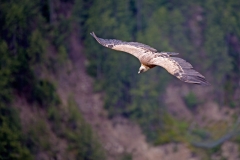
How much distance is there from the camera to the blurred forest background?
3912 centimetres

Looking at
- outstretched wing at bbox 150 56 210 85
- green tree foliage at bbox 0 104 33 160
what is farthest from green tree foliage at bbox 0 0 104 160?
outstretched wing at bbox 150 56 210 85

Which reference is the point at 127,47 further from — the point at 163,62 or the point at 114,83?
the point at 114,83

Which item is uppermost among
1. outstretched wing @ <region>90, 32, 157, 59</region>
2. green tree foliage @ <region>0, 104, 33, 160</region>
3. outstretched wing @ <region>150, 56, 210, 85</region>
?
outstretched wing @ <region>90, 32, 157, 59</region>

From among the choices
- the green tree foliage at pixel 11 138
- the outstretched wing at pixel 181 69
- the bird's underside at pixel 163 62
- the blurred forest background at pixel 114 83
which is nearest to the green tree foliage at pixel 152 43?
the blurred forest background at pixel 114 83

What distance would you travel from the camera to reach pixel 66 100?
43.5m

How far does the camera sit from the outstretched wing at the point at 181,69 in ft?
59.2

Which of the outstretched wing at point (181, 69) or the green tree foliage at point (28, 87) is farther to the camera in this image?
the green tree foliage at point (28, 87)

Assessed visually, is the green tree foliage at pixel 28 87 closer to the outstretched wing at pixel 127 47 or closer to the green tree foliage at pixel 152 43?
the green tree foliage at pixel 152 43

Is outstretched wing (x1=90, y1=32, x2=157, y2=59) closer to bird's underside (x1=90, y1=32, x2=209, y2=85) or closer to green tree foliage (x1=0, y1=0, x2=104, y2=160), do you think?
bird's underside (x1=90, y1=32, x2=209, y2=85)

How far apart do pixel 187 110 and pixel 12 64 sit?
60.5ft

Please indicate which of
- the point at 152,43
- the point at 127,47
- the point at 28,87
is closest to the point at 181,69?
the point at 127,47

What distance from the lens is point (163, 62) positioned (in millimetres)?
20453

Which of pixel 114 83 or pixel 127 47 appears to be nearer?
pixel 127 47

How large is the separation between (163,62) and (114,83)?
26.4 meters
